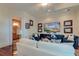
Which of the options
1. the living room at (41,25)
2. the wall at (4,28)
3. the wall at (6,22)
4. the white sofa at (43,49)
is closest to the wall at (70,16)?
the living room at (41,25)

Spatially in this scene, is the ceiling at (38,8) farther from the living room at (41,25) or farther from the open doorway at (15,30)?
the open doorway at (15,30)

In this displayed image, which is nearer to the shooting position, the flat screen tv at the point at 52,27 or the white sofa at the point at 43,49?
the white sofa at the point at 43,49

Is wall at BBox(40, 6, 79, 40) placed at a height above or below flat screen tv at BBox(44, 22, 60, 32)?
above

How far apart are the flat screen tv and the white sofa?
25 cm

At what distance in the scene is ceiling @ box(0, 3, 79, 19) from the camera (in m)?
2.02

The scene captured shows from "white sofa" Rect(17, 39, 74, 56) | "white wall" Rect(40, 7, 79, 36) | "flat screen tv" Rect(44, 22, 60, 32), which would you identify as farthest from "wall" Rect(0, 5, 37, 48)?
"white wall" Rect(40, 7, 79, 36)

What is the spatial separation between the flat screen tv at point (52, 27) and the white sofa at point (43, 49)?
247 millimetres

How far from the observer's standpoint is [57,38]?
6.81 feet

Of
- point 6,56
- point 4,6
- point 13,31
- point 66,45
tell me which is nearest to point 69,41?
point 66,45

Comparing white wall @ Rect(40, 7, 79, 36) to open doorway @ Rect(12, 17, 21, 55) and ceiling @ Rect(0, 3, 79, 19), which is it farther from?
open doorway @ Rect(12, 17, 21, 55)

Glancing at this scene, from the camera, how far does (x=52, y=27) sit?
212 centimetres

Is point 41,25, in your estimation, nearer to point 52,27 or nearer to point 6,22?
point 52,27

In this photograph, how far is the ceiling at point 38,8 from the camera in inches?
79.4

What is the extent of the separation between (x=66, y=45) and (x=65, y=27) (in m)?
0.32
